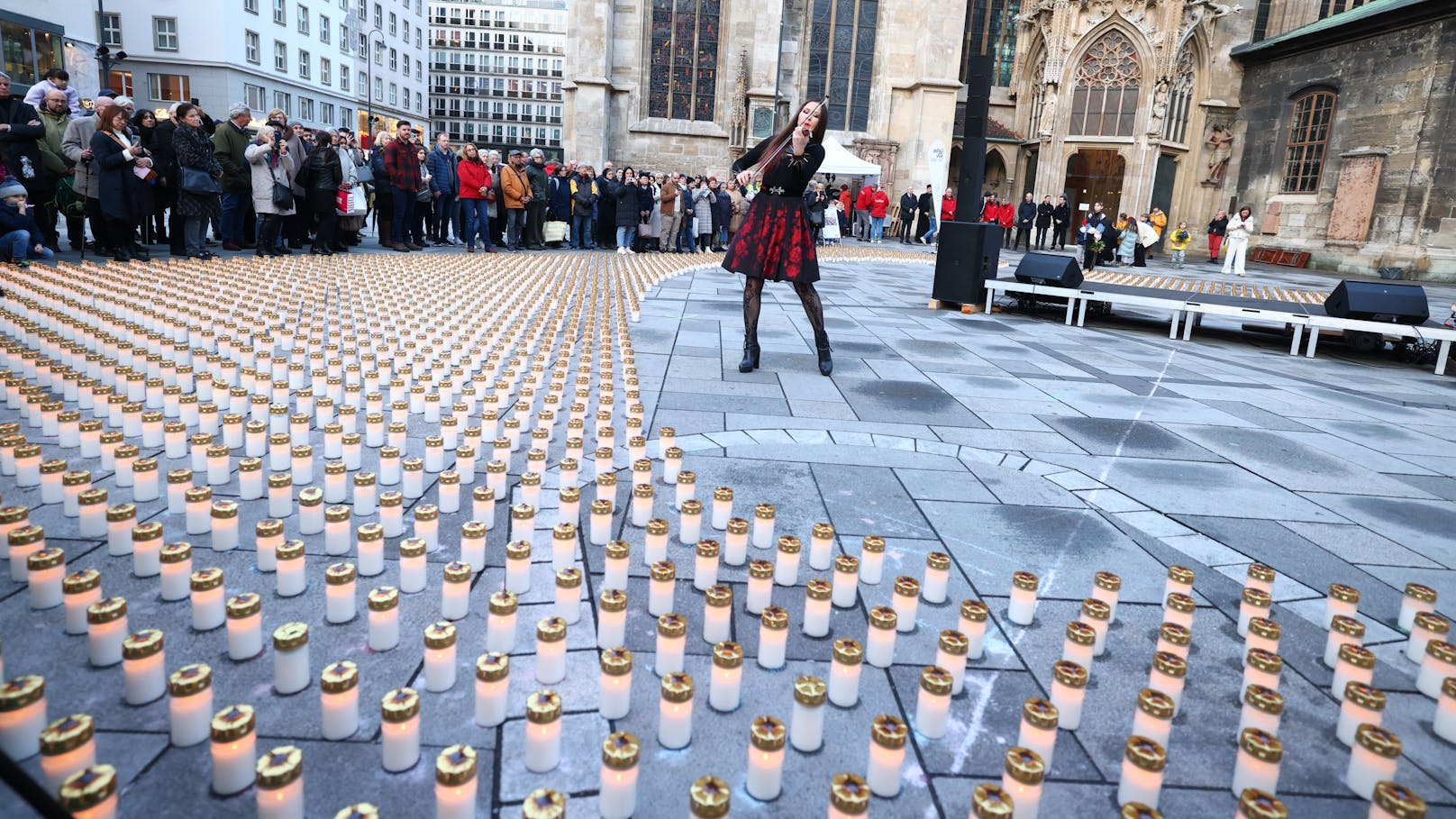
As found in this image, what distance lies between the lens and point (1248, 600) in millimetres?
2730

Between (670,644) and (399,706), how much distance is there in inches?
28.1

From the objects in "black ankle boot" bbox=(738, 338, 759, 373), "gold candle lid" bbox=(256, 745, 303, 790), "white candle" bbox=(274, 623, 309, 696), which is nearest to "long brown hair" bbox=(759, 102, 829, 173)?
"black ankle boot" bbox=(738, 338, 759, 373)

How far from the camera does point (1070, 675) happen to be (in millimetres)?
2145

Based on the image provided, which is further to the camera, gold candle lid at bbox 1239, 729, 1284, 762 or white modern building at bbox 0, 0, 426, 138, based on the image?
white modern building at bbox 0, 0, 426, 138

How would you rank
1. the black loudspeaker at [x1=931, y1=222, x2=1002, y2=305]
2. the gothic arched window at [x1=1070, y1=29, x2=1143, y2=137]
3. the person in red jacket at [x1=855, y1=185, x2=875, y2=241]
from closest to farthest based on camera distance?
the black loudspeaker at [x1=931, y1=222, x2=1002, y2=305], the person in red jacket at [x1=855, y1=185, x2=875, y2=241], the gothic arched window at [x1=1070, y1=29, x2=1143, y2=137]

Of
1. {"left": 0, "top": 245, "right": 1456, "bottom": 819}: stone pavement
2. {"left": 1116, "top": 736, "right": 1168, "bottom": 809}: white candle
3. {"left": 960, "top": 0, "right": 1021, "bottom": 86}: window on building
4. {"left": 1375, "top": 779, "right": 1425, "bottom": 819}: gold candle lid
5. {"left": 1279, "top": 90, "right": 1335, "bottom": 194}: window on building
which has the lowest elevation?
{"left": 0, "top": 245, "right": 1456, "bottom": 819}: stone pavement

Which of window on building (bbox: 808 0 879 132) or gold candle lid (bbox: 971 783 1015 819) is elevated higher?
window on building (bbox: 808 0 879 132)

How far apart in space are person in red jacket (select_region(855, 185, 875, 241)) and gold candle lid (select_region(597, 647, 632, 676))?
1061 inches

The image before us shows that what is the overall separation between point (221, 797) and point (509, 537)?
1451 millimetres

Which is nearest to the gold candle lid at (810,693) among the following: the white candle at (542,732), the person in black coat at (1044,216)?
the white candle at (542,732)

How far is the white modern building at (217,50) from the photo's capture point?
28.1 metres

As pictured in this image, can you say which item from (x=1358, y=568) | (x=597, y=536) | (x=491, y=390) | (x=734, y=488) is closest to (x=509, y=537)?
(x=597, y=536)

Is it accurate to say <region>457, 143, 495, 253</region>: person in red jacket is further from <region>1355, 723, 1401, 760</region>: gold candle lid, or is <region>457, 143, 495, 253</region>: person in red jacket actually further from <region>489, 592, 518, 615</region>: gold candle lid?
<region>1355, 723, 1401, 760</region>: gold candle lid

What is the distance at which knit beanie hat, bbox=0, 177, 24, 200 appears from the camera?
885 centimetres
